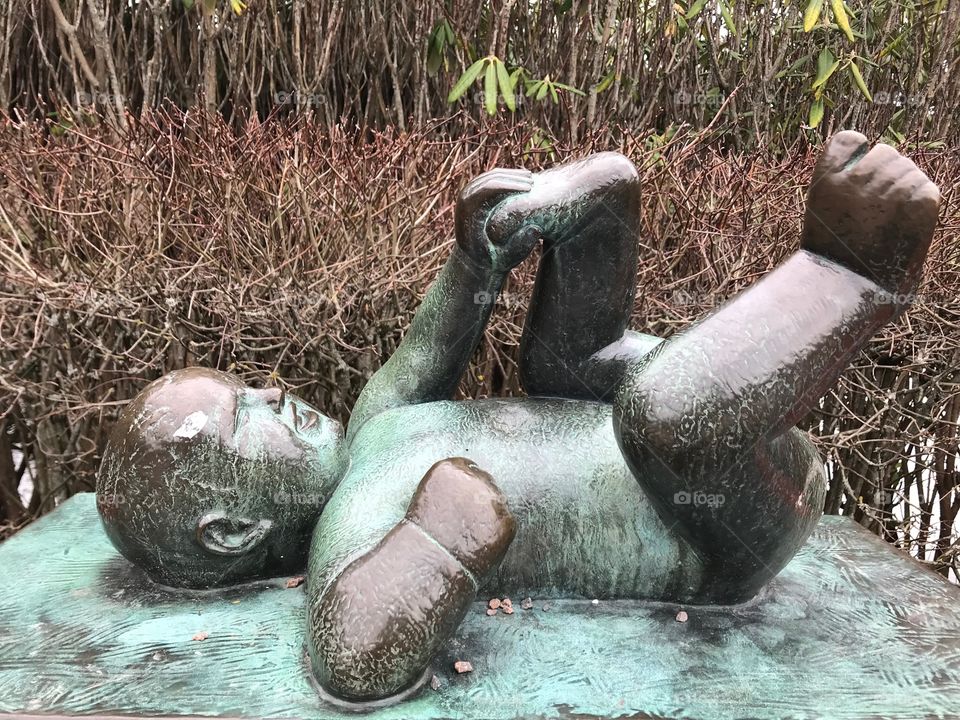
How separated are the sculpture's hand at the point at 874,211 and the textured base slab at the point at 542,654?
0.77 meters

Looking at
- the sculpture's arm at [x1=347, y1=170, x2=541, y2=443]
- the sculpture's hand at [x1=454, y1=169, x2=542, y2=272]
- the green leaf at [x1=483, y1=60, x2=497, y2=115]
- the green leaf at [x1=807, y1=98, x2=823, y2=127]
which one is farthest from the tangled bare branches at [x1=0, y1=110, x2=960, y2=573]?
the sculpture's hand at [x1=454, y1=169, x2=542, y2=272]

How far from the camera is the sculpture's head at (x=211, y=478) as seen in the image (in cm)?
169

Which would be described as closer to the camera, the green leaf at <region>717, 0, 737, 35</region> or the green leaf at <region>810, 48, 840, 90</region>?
the green leaf at <region>810, 48, 840, 90</region>

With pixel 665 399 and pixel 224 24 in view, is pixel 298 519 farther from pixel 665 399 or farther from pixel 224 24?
pixel 224 24

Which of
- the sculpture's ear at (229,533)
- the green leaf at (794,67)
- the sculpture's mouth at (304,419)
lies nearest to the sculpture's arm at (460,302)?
the sculpture's mouth at (304,419)

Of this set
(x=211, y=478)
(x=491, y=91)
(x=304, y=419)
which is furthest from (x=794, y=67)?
(x=211, y=478)

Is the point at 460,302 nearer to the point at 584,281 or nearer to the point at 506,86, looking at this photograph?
the point at 584,281

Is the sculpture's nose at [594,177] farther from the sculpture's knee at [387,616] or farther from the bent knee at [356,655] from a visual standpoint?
the bent knee at [356,655]

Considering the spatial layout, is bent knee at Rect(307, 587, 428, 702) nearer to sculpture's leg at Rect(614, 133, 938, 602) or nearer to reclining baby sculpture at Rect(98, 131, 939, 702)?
reclining baby sculpture at Rect(98, 131, 939, 702)

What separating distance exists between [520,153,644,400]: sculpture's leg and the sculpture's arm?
0.08 meters

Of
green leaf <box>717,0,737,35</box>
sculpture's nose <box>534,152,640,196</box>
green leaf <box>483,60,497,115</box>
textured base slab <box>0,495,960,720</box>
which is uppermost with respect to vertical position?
green leaf <box>717,0,737,35</box>

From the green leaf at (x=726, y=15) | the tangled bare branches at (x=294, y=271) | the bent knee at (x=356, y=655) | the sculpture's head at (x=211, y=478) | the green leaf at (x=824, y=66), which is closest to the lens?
the bent knee at (x=356, y=655)

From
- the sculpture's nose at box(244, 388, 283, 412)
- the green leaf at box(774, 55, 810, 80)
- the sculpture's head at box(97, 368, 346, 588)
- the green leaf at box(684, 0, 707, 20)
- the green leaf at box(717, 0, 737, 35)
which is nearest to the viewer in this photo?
the sculpture's head at box(97, 368, 346, 588)

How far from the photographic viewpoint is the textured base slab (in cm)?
147
